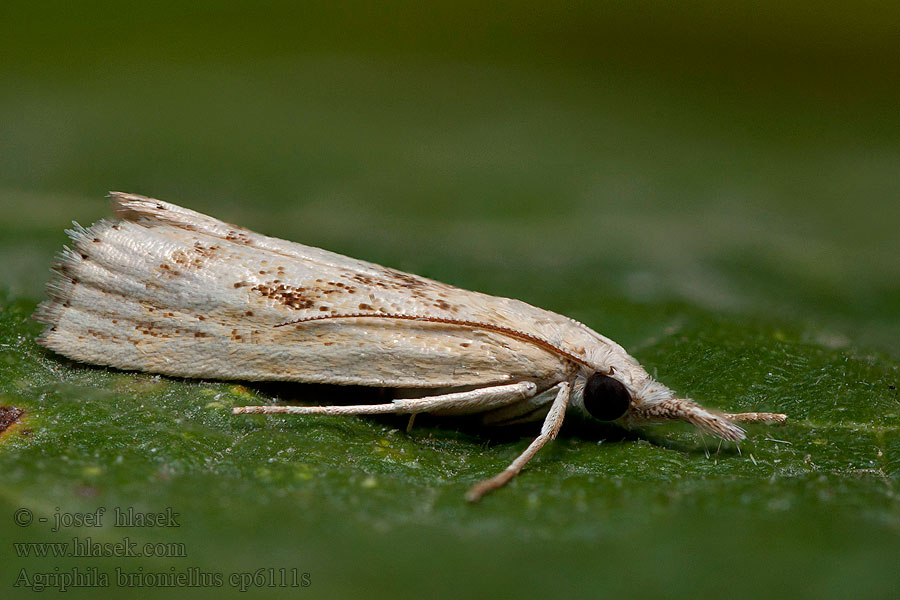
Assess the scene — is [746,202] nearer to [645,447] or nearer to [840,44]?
[840,44]

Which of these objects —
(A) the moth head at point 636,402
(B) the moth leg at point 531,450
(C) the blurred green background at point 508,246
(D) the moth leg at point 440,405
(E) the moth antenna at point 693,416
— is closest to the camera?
(C) the blurred green background at point 508,246

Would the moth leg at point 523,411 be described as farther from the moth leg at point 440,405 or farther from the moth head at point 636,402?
the moth head at point 636,402

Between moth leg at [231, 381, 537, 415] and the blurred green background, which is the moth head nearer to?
the blurred green background

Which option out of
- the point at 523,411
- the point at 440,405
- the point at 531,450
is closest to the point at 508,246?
the point at 523,411

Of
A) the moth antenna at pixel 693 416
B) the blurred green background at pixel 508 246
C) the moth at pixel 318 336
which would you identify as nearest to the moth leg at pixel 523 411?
the moth at pixel 318 336

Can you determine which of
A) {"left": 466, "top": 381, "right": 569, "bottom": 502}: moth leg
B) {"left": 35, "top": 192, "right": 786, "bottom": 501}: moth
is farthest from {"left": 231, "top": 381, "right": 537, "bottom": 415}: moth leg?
{"left": 466, "top": 381, "right": 569, "bottom": 502}: moth leg

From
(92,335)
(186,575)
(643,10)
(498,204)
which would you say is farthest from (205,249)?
(643,10)

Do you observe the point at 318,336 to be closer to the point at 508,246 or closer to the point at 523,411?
the point at 523,411
